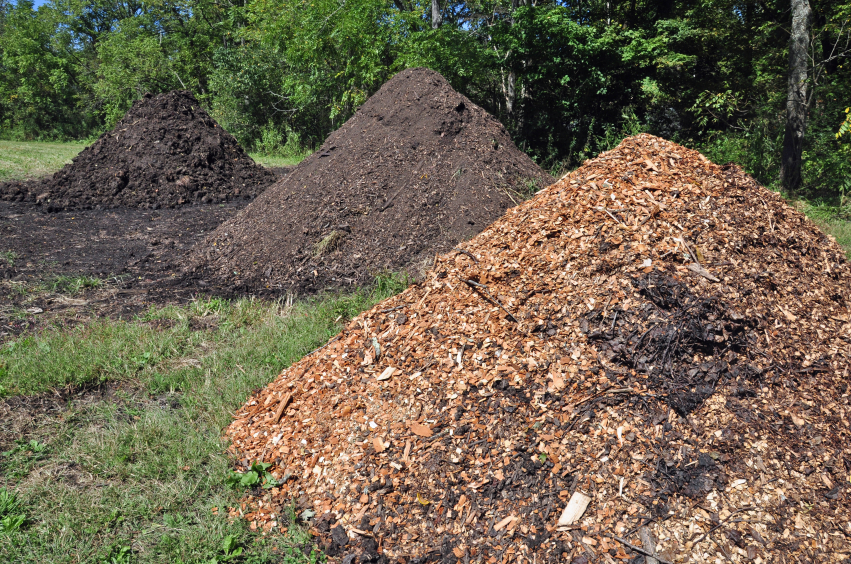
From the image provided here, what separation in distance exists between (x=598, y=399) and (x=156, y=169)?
10.5m

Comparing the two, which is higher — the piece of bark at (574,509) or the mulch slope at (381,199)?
the mulch slope at (381,199)

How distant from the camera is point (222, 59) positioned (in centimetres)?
2009

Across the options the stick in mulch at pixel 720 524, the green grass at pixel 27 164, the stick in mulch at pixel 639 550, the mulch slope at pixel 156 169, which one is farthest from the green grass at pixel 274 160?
the stick in mulch at pixel 720 524

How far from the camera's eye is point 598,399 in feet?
8.68

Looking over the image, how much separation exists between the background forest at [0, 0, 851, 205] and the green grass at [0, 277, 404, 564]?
7425 mm

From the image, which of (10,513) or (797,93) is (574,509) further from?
(797,93)

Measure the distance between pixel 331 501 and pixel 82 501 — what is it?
1.29 m

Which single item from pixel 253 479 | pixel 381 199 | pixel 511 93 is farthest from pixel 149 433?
pixel 511 93

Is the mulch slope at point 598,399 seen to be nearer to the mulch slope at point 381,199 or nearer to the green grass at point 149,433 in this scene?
the green grass at point 149,433

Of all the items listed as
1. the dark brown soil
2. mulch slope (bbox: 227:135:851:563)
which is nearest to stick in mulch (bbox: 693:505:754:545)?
mulch slope (bbox: 227:135:851:563)

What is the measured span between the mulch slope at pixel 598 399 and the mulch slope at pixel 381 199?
195cm

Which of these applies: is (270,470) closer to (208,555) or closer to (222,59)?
(208,555)

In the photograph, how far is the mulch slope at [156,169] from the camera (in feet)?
32.9

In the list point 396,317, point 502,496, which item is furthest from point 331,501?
point 396,317
